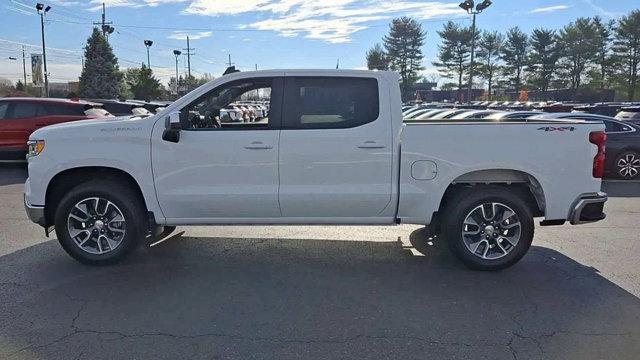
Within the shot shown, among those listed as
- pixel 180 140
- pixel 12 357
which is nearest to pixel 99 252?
pixel 180 140

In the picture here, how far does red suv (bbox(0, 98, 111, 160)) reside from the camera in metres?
12.0

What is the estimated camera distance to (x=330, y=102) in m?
5.04

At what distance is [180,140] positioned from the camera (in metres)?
4.94

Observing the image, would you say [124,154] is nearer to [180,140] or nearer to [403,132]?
[180,140]

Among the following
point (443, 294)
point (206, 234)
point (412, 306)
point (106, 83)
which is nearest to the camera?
point (412, 306)

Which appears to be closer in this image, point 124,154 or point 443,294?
point 443,294

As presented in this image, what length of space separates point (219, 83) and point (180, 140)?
2.29 feet

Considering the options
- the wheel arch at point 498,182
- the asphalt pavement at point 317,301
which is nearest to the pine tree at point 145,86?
the asphalt pavement at point 317,301

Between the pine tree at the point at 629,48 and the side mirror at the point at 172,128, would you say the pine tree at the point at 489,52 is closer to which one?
the pine tree at the point at 629,48

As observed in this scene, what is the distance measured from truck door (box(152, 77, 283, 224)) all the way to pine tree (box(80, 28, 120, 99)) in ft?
151

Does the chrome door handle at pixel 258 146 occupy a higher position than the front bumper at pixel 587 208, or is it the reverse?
the chrome door handle at pixel 258 146

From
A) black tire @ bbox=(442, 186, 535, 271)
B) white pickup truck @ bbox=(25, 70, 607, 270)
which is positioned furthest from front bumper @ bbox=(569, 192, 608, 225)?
black tire @ bbox=(442, 186, 535, 271)

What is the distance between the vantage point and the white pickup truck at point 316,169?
490cm

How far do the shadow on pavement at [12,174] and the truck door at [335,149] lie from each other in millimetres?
8115
